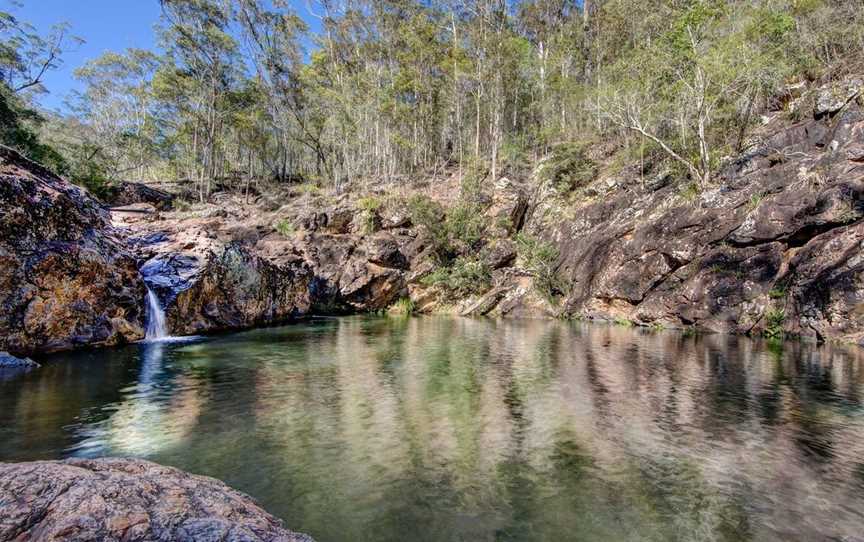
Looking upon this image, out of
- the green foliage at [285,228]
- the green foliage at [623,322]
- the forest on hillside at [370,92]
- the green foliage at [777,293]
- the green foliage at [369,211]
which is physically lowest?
the green foliage at [623,322]

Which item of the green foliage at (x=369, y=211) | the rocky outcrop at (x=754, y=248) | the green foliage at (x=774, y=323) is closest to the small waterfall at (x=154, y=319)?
the green foliage at (x=369, y=211)

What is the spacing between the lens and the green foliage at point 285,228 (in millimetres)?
33000

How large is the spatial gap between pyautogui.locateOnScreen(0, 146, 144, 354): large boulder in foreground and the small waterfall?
0.76 m

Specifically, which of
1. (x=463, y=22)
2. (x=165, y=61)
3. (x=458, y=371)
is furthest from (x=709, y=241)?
(x=165, y=61)

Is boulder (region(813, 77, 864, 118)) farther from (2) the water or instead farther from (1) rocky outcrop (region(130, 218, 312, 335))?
(1) rocky outcrop (region(130, 218, 312, 335))

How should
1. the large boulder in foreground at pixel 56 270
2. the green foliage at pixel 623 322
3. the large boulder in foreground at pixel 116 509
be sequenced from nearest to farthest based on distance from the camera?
the large boulder in foreground at pixel 116 509
the large boulder in foreground at pixel 56 270
the green foliage at pixel 623 322

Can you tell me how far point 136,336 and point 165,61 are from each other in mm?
33815

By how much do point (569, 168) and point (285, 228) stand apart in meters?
22.2

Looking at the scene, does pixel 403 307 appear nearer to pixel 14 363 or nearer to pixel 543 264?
pixel 543 264

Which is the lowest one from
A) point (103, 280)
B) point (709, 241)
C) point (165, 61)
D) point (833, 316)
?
point (833, 316)

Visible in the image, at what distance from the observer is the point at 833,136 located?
1880cm

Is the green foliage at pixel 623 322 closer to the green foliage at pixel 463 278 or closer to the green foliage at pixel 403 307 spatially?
the green foliage at pixel 463 278

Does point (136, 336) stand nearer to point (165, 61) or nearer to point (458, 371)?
point (458, 371)

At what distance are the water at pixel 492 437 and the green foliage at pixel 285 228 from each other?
20.7m
